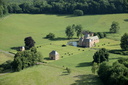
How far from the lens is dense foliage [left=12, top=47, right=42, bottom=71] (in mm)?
73181

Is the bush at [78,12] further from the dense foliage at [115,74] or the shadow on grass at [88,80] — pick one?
the dense foliage at [115,74]

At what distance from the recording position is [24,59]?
75.2 meters

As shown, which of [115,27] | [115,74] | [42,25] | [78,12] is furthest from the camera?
[78,12]

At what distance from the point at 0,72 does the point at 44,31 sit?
7717 centimetres

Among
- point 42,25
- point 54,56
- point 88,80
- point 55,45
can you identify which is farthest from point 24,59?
point 42,25

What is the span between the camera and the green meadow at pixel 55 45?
65.9 meters

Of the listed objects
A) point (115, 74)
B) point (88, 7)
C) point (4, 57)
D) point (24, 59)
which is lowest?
point (115, 74)

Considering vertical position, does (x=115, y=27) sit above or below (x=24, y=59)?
above

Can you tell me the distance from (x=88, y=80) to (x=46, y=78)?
45.1 feet

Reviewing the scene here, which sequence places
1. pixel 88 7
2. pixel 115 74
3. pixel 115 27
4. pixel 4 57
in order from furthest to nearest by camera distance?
pixel 88 7
pixel 115 27
pixel 4 57
pixel 115 74

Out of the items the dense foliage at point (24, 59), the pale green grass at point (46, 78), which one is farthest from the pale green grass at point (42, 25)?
the pale green grass at point (46, 78)

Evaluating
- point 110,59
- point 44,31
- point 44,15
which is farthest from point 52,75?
point 44,15

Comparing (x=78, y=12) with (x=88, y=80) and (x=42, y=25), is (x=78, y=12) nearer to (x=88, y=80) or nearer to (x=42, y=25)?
(x=42, y=25)

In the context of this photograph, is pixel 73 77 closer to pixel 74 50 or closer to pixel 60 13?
pixel 74 50
